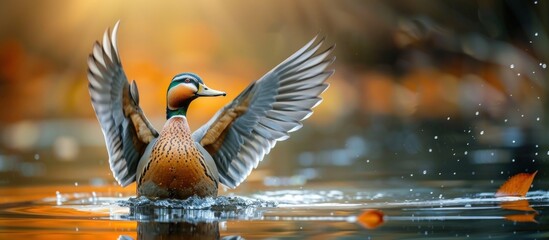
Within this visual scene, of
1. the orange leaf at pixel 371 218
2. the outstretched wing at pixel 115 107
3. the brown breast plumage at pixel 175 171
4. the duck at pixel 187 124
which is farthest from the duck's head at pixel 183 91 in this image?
the orange leaf at pixel 371 218

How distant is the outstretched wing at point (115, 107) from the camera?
8422mm

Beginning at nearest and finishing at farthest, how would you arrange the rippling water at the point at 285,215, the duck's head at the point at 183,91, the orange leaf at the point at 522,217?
the rippling water at the point at 285,215, the orange leaf at the point at 522,217, the duck's head at the point at 183,91

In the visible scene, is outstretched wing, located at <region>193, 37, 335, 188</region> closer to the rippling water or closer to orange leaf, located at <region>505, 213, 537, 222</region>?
the rippling water

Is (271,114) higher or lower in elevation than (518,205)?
higher

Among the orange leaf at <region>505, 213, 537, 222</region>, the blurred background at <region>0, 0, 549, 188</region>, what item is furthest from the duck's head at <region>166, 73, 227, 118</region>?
the blurred background at <region>0, 0, 549, 188</region>

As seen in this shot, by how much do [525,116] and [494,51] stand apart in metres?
2.76

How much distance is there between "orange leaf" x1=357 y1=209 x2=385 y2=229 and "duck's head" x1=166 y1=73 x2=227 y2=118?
1817 mm

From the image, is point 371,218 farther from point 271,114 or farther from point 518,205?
point 271,114

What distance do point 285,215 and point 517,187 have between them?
5.82ft

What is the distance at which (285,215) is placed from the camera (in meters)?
7.43

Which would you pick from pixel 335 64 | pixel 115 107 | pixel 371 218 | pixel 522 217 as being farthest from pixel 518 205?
pixel 335 64

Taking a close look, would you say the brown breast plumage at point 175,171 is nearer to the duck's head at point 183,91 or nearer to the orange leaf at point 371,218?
the duck's head at point 183,91

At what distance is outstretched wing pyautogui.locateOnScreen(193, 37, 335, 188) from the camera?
28.8 feet

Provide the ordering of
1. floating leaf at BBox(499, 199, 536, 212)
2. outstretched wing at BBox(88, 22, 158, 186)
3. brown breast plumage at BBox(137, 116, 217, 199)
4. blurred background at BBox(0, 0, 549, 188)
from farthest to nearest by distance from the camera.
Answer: blurred background at BBox(0, 0, 549, 188) → outstretched wing at BBox(88, 22, 158, 186) → brown breast plumage at BBox(137, 116, 217, 199) → floating leaf at BBox(499, 199, 536, 212)
